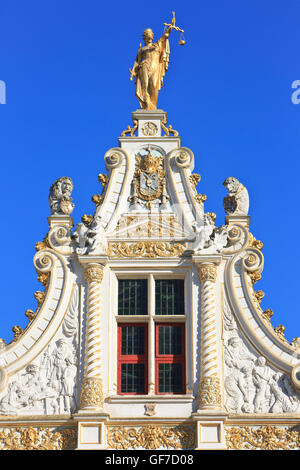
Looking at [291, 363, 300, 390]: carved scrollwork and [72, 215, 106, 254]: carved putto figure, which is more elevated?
[72, 215, 106, 254]: carved putto figure

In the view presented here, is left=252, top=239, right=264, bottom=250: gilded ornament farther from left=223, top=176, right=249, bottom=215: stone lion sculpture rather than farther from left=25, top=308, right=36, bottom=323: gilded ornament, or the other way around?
left=25, top=308, right=36, bottom=323: gilded ornament

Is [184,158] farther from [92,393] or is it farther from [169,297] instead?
[92,393]

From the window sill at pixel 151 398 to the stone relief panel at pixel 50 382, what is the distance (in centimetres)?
91

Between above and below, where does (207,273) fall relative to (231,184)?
below

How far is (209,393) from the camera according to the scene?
21.0m

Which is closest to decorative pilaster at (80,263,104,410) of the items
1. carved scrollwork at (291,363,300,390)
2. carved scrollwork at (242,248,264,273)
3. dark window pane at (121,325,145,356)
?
dark window pane at (121,325,145,356)

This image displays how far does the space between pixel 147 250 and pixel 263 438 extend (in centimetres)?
464

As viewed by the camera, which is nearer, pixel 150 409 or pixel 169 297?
pixel 150 409

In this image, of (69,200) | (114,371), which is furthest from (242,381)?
(69,200)

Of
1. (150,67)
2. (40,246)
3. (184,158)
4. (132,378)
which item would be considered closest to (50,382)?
(132,378)

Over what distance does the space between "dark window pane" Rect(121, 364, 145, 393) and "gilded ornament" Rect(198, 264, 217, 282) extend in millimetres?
2221

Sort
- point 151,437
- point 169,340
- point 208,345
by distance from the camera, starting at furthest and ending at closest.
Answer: point 169,340 → point 208,345 → point 151,437

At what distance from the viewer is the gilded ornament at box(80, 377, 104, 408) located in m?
21.0

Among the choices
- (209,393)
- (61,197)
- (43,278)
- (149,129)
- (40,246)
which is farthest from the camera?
(149,129)
